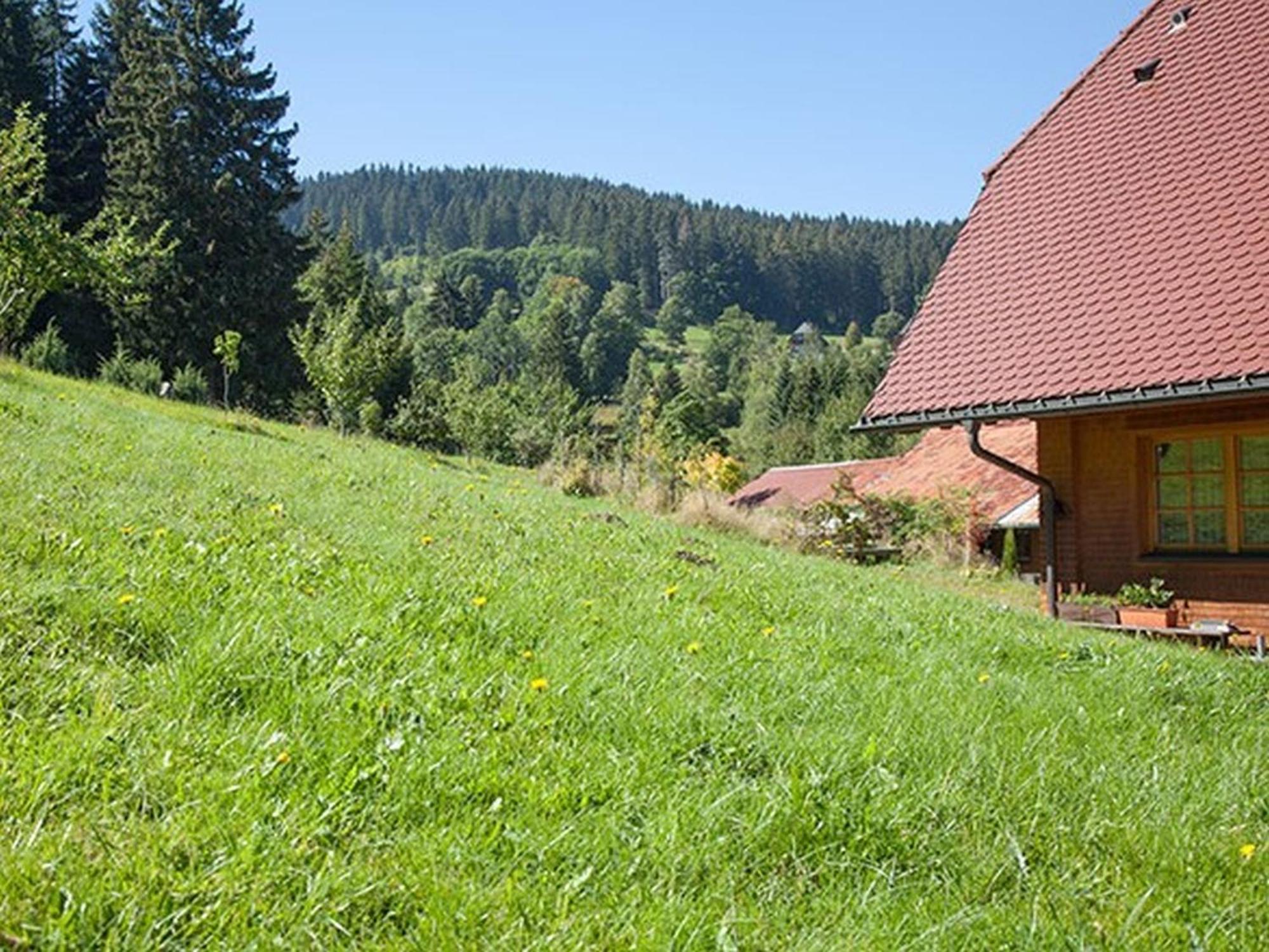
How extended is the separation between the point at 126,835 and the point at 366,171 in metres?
183

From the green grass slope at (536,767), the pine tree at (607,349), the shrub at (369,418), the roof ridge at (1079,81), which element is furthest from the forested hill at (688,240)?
the green grass slope at (536,767)

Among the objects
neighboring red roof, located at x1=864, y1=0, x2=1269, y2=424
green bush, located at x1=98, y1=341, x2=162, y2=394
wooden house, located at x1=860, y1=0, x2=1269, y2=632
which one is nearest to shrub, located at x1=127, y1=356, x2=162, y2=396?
green bush, located at x1=98, y1=341, x2=162, y2=394

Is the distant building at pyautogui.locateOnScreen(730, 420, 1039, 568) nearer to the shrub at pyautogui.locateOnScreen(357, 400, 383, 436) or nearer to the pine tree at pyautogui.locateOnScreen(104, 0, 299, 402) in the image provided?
the shrub at pyautogui.locateOnScreen(357, 400, 383, 436)

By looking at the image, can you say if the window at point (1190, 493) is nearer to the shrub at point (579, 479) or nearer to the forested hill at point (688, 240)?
the shrub at point (579, 479)

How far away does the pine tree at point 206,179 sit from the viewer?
31969 mm

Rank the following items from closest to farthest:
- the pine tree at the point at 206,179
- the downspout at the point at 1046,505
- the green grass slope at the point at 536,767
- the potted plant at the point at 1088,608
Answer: the green grass slope at the point at 536,767 → the potted plant at the point at 1088,608 → the downspout at the point at 1046,505 → the pine tree at the point at 206,179

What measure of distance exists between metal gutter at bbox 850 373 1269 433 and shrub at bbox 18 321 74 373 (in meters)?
18.0

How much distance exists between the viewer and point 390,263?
463 feet

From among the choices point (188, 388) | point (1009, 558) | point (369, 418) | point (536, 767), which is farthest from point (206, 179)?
point (536, 767)

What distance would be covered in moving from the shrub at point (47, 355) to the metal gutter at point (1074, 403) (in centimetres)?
1795

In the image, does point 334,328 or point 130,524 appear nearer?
point 130,524

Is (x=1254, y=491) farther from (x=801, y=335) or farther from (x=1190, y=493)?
(x=801, y=335)

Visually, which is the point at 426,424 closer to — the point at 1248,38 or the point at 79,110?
the point at 79,110

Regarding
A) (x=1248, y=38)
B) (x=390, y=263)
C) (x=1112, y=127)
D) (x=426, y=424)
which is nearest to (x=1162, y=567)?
(x=1112, y=127)
